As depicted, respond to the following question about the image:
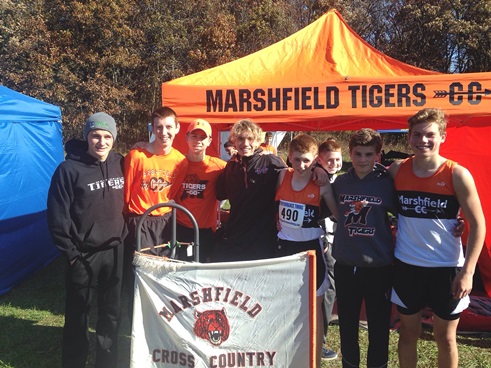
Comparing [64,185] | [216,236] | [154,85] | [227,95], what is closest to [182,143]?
[227,95]

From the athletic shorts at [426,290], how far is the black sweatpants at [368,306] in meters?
0.08

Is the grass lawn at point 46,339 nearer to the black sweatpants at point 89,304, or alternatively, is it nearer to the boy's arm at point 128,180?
the black sweatpants at point 89,304

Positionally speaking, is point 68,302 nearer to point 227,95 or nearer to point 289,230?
point 289,230

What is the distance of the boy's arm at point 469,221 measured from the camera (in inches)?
94.4

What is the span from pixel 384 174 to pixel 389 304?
2.72 ft

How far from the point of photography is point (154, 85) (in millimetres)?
20391

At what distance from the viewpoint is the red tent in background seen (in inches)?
167

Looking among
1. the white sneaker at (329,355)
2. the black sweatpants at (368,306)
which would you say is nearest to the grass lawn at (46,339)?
the white sneaker at (329,355)

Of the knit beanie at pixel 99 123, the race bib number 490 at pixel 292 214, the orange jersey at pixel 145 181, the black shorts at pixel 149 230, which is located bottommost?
the black shorts at pixel 149 230

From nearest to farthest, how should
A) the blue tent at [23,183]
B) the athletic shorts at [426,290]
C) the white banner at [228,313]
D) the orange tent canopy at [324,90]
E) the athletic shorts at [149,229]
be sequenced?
the white banner at [228,313], the athletic shorts at [426,290], the athletic shorts at [149,229], the orange tent canopy at [324,90], the blue tent at [23,183]

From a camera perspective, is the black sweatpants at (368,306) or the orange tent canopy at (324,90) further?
the orange tent canopy at (324,90)

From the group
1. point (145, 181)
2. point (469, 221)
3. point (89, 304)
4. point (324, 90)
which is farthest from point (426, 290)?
point (324, 90)

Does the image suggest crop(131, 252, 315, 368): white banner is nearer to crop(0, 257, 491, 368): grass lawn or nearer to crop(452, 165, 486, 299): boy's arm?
crop(452, 165, 486, 299): boy's arm

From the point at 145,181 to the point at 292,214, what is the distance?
3.62ft
